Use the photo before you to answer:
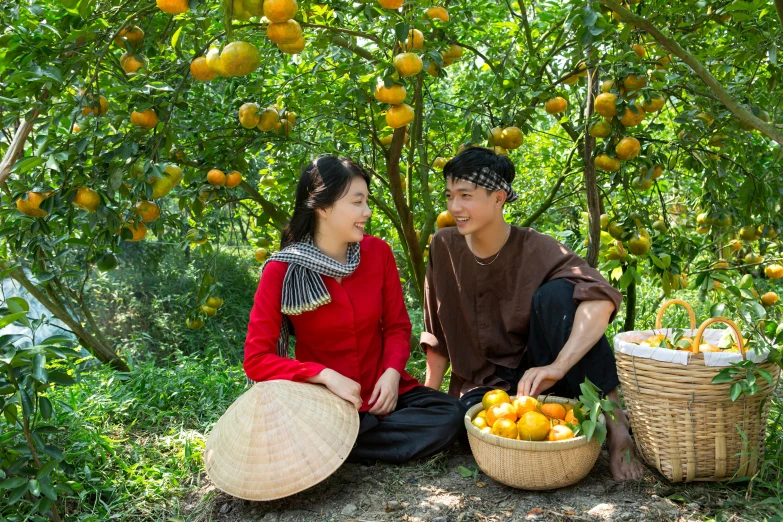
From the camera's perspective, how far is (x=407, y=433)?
2.53m

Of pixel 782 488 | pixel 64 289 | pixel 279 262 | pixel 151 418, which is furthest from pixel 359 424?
pixel 64 289

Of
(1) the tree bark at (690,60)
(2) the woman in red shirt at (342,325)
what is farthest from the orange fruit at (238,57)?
(1) the tree bark at (690,60)

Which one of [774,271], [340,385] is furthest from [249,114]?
[774,271]

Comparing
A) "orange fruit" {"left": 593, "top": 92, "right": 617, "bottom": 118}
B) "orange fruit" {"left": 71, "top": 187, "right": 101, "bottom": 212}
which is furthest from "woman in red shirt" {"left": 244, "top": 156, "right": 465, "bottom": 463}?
"orange fruit" {"left": 593, "top": 92, "right": 617, "bottom": 118}

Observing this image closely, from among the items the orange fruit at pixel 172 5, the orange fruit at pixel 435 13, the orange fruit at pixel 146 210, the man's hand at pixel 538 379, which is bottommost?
the man's hand at pixel 538 379

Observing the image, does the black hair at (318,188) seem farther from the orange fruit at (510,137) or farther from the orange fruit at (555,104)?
the orange fruit at (555,104)

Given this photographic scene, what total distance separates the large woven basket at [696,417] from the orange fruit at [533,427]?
32 centimetres

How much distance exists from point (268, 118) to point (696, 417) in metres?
1.88

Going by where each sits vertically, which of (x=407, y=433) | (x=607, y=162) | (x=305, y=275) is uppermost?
(x=607, y=162)

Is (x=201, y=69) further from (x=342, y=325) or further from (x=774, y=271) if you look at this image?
(x=774, y=271)

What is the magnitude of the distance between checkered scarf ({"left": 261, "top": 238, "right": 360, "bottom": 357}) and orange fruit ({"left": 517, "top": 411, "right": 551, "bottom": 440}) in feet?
2.58

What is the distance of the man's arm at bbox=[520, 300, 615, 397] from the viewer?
94.0 inches

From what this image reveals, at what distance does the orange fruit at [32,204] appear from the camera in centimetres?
221

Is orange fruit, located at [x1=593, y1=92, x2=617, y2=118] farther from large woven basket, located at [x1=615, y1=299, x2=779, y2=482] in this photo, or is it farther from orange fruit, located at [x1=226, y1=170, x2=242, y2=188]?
orange fruit, located at [x1=226, y1=170, x2=242, y2=188]
